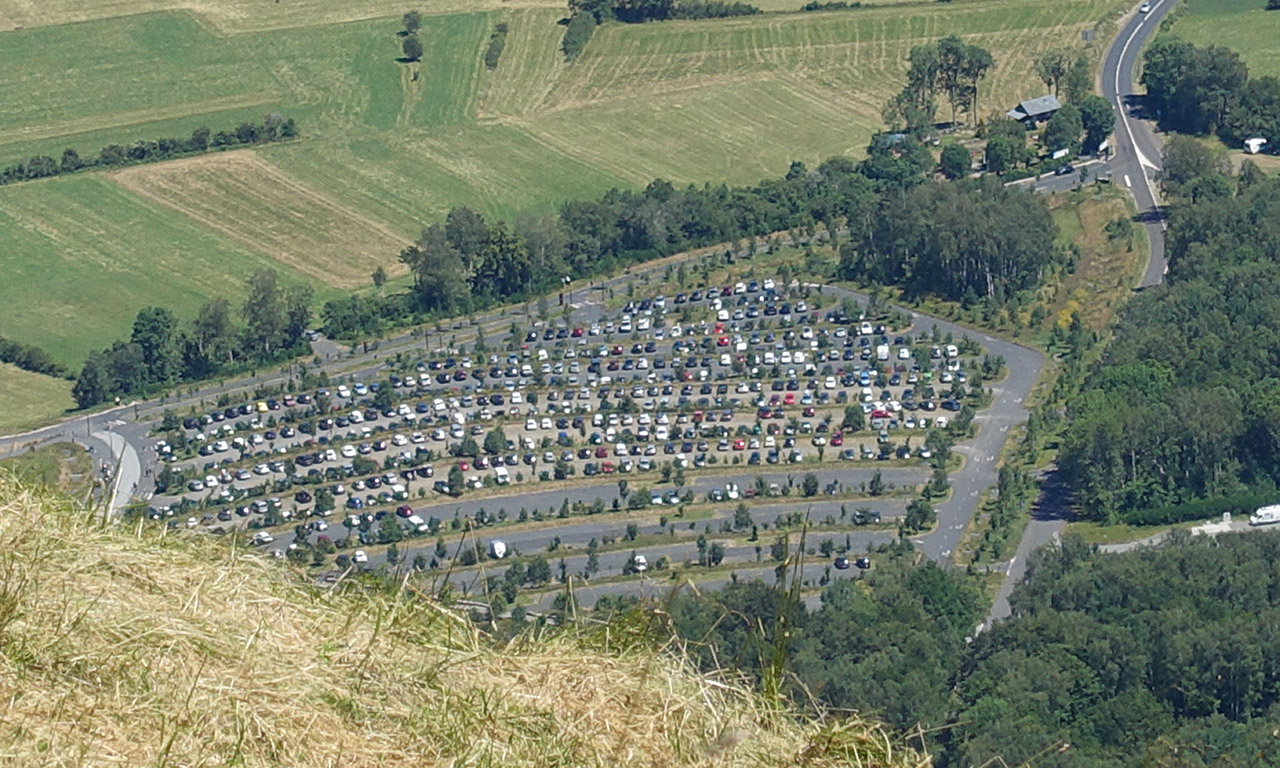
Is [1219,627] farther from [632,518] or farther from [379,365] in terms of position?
[379,365]

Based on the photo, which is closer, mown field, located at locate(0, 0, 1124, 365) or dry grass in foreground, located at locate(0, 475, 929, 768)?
dry grass in foreground, located at locate(0, 475, 929, 768)

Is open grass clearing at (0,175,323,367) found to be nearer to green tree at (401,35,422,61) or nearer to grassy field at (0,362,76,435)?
grassy field at (0,362,76,435)

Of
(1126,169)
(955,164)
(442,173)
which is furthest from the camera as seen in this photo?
(442,173)

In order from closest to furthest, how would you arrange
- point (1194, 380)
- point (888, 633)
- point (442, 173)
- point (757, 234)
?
point (888, 633) → point (1194, 380) → point (757, 234) → point (442, 173)

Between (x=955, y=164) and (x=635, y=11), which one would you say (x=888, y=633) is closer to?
(x=955, y=164)

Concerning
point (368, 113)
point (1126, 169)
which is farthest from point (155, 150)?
point (1126, 169)

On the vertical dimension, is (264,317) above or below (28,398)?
above

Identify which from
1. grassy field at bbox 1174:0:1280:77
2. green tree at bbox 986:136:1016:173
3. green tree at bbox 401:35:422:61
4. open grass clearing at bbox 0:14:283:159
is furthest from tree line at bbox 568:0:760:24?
grassy field at bbox 1174:0:1280:77
